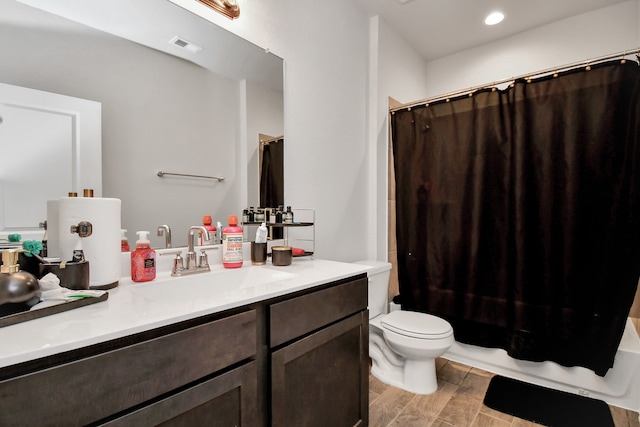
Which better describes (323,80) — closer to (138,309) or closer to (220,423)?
(138,309)

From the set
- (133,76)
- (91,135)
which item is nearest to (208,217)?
(91,135)

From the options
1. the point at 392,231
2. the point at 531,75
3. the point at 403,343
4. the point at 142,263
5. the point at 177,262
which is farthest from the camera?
the point at 392,231

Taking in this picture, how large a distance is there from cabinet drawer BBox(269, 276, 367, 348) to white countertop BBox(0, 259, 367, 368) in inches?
1.7

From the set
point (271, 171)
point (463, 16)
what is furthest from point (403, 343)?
point (463, 16)

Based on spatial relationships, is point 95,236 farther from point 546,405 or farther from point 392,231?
point 546,405

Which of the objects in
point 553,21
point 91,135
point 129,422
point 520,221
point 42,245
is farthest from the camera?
point 553,21

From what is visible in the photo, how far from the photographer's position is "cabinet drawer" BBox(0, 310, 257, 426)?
1.79 ft

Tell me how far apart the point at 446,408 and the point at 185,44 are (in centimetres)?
223

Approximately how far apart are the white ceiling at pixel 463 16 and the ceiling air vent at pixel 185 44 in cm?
143

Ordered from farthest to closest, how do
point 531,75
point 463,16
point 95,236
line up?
point 463,16, point 531,75, point 95,236

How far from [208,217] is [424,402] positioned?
156 centimetres

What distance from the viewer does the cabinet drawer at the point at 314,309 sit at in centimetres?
99

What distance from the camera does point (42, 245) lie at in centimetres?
98

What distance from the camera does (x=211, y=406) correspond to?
2.66ft
